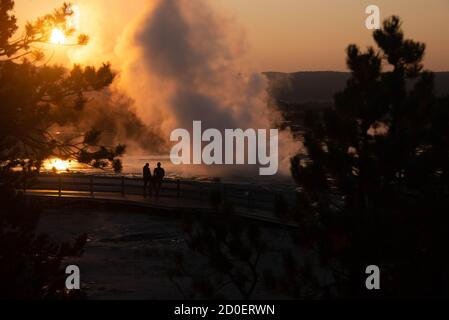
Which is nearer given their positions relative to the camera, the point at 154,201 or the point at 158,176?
the point at 154,201

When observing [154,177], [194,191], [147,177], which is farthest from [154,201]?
[147,177]

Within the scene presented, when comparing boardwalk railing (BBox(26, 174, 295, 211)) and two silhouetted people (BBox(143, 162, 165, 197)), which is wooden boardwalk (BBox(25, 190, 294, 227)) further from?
two silhouetted people (BBox(143, 162, 165, 197))

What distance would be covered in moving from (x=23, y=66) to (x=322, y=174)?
236 inches

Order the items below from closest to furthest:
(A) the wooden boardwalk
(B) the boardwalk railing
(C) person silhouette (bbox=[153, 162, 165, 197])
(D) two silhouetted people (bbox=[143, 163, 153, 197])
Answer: (A) the wooden boardwalk → (B) the boardwalk railing → (C) person silhouette (bbox=[153, 162, 165, 197]) → (D) two silhouetted people (bbox=[143, 163, 153, 197])

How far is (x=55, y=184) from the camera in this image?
112 feet

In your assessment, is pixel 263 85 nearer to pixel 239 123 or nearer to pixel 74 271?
→ pixel 239 123

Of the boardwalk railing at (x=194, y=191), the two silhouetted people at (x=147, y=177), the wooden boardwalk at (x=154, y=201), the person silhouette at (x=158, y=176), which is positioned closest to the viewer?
the wooden boardwalk at (x=154, y=201)

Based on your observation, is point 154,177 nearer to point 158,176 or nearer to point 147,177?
point 158,176

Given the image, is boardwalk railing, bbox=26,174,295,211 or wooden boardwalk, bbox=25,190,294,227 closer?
wooden boardwalk, bbox=25,190,294,227

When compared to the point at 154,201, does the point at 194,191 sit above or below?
above

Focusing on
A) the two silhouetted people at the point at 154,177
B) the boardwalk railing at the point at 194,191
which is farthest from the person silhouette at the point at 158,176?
the boardwalk railing at the point at 194,191

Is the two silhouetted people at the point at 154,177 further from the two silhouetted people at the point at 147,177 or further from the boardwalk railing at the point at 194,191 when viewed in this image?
the boardwalk railing at the point at 194,191

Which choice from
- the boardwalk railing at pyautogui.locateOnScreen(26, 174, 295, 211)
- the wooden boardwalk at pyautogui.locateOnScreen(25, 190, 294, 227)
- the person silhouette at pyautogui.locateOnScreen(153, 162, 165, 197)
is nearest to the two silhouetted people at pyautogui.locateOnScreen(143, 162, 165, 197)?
the person silhouette at pyautogui.locateOnScreen(153, 162, 165, 197)

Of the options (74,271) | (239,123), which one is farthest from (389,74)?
(239,123)
